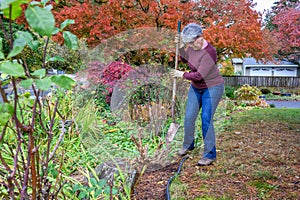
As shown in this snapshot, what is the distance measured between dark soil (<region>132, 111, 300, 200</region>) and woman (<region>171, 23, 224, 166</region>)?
247 mm

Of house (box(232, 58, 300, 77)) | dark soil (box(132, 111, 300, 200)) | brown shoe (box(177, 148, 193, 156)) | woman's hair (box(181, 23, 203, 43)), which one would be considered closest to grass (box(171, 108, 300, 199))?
dark soil (box(132, 111, 300, 200))

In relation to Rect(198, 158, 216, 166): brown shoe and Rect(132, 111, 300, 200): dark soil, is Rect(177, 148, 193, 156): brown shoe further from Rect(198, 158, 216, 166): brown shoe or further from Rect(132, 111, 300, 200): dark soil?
Rect(198, 158, 216, 166): brown shoe

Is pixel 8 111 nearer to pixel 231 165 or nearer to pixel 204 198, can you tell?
pixel 204 198

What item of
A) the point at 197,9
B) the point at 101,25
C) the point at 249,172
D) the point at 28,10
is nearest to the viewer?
the point at 28,10

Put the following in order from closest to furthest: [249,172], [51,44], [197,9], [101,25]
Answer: [249,172] < [101,25] < [197,9] < [51,44]

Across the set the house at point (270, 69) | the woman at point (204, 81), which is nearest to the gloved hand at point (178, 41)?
the woman at point (204, 81)

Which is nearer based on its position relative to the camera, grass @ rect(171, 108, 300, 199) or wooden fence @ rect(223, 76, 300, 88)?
grass @ rect(171, 108, 300, 199)

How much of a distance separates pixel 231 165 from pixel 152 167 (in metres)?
0.81

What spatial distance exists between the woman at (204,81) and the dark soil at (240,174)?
25 cm

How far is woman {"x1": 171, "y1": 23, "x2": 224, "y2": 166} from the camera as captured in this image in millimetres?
2822

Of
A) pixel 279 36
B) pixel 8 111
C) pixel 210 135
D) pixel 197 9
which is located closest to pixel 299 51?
pixel 279 36

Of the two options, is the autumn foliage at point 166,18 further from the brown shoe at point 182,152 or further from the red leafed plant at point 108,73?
the brown shoe at point 182,152

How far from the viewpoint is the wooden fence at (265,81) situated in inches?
713

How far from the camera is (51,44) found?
6.74 meters
